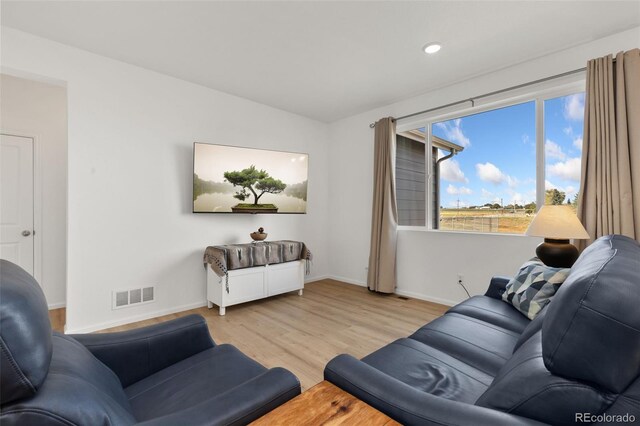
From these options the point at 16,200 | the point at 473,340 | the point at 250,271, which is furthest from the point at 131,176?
the point at 473,340

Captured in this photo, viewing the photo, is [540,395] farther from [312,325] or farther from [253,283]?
[253,283]

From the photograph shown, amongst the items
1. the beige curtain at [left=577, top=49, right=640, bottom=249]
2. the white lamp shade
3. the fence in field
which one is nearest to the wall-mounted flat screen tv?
the fence in field

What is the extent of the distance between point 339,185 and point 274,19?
285 centimetres

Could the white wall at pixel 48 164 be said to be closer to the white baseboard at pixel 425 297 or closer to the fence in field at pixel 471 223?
the white baseboard at pixel 425 297

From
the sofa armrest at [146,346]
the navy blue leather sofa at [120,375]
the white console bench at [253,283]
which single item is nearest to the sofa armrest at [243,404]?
the navy blue leather sofa at [120,375]

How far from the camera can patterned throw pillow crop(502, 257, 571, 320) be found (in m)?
1.77

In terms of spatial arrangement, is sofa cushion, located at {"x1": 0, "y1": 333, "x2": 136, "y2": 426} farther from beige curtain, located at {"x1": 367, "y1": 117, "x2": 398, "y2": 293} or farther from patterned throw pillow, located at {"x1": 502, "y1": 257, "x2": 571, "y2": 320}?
beige curtain, located at {"x1": 367, "y1": 117, "x2": 398, "y2": 293}

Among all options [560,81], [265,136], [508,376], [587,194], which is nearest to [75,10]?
[265,136]

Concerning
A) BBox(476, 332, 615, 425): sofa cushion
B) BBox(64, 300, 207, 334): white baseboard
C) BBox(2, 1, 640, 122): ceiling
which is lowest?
BBox(64, 300, 207, 334): white baseboard

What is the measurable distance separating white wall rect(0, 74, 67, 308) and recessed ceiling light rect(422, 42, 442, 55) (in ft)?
13.4

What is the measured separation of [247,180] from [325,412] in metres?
3.23

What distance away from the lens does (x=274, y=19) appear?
2.30 meters

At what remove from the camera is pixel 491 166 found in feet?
11.0

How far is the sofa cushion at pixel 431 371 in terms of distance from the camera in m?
1.16
